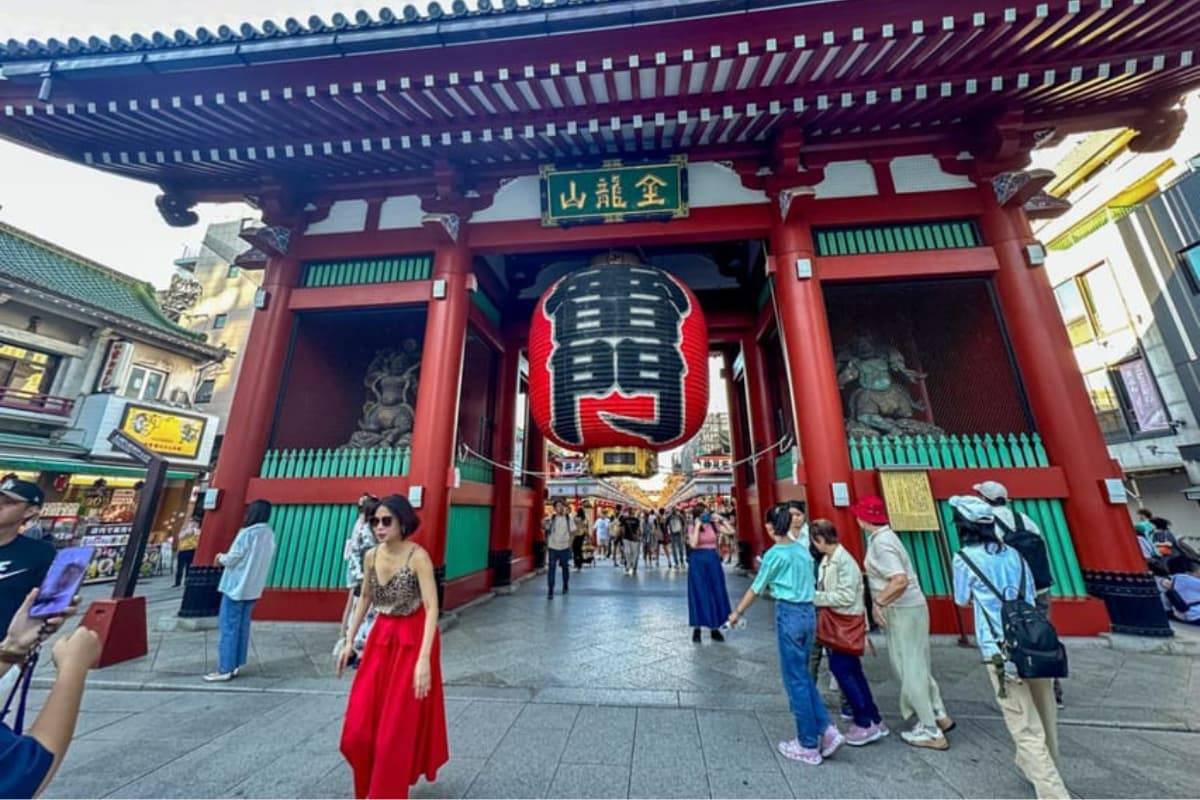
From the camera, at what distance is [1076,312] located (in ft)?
45.6

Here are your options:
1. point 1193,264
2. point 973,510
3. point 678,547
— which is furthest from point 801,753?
point 1193,264

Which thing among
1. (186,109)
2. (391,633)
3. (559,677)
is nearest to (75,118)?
(186,109)

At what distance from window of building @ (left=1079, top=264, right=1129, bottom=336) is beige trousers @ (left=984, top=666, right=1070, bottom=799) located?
637 inches

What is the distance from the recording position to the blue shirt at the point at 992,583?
2.53 meters

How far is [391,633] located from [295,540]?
498cm

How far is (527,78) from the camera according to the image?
5.04 metres

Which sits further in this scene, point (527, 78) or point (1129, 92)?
point (1129, 92)

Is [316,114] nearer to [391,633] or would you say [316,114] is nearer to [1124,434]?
[391,633]

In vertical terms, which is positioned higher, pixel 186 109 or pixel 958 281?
pixel 186 109

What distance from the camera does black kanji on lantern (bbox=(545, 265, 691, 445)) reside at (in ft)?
17.1

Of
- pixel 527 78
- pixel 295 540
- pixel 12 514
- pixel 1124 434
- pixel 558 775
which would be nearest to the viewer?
pixel 12 514

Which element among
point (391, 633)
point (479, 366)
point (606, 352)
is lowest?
point (391, 633)

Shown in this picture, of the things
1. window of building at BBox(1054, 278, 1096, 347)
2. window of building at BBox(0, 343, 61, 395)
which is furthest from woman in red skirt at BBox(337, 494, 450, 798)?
window of building at BBox(1054, 278, 1096, 347)

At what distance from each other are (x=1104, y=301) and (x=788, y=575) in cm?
1726
